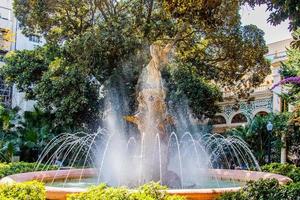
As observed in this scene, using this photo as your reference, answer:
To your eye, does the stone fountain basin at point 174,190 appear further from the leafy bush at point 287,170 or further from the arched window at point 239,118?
the arched window at point 239,118

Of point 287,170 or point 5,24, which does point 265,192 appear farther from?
point 5,24

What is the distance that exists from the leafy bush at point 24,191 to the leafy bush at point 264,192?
2420 millimetres

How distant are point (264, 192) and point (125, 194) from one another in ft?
6.56

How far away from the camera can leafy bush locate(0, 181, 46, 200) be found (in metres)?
5.11

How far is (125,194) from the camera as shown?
485 cm

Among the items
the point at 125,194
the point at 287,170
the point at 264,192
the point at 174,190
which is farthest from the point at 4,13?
the point at 264,192

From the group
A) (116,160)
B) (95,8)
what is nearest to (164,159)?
(116,160)

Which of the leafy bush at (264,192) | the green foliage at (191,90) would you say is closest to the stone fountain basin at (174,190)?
the leafy bush at (264,192)

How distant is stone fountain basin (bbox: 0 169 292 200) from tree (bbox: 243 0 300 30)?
2637mm

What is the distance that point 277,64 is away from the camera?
2139cm

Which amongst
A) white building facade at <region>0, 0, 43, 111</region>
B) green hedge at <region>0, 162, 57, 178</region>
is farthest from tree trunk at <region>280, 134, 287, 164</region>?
white building facade at <region>0, 0, 43, 111</region>

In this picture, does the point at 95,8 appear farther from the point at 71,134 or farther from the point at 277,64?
the point at 277,64

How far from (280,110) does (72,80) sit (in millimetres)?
11658

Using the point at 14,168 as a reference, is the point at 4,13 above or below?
above
